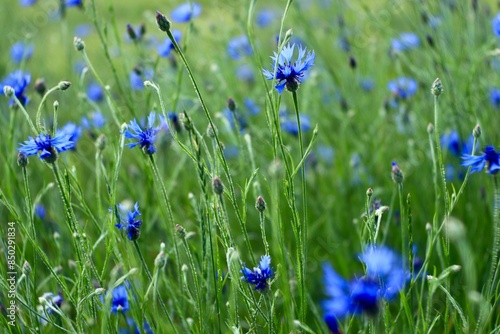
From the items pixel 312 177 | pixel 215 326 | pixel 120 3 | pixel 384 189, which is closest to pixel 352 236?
pixel 384 189

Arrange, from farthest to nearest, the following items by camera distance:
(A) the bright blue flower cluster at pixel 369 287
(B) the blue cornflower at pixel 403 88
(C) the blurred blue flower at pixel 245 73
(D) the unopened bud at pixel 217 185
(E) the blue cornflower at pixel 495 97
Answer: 1. (C) the blurred blue flower at pixel 245 73
2. (B) the blue cornflower at pixel 403 88
3. (E) the blue cornflower at pixel 495 97
4. (D) the unopened bud at pixel 217 185
5. (A) the bright blue flower cluster at pixel 369 287

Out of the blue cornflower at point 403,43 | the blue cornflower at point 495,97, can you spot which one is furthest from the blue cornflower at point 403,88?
the blue cornflower at point 495,97

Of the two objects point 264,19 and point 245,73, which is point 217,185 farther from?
point 264,19

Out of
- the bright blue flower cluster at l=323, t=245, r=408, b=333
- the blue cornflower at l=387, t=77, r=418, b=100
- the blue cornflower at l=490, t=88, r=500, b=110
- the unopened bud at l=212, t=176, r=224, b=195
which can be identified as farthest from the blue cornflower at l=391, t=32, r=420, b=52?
the unopened bud at l=212, t=176, r=224, b=195

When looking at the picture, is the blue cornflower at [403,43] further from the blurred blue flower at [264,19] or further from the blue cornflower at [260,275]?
the blue cornflower at [260,275]

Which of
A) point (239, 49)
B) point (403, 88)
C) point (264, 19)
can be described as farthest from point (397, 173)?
point (264, 19)

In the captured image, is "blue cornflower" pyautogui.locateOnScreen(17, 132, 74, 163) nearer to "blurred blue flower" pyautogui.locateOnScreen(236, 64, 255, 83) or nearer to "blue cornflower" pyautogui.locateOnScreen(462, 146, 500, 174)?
"blue cornflower" pyautogui.locateOnScreen(462, 146, 500, 174)
